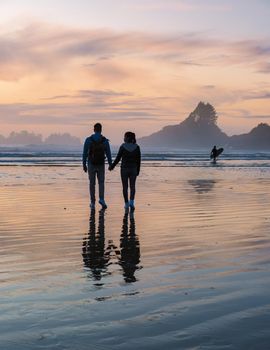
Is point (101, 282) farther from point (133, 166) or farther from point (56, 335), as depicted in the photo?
point (133, 166)

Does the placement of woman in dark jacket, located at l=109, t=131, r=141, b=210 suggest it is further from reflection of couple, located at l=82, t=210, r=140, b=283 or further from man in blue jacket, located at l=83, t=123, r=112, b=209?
reflection of couple, located at l=82, t=210, r=140, b=283

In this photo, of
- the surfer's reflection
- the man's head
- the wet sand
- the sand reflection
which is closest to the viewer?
the wet sand

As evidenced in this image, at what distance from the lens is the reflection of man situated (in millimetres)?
6659

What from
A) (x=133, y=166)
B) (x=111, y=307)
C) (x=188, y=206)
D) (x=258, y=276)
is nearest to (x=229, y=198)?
(x=188, y=206)

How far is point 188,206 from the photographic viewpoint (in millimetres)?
14766

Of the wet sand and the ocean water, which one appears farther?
the ocean water

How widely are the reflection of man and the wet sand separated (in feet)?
0.05

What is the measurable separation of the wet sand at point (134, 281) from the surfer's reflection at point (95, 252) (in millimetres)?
14

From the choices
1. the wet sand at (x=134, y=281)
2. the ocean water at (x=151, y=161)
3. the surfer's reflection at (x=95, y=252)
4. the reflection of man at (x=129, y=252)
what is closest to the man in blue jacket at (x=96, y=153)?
the wet sand at (x=134, y=281)

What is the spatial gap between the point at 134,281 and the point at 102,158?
29.2 ft

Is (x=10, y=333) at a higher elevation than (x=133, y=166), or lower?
lower

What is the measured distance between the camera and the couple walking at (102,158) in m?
14.3

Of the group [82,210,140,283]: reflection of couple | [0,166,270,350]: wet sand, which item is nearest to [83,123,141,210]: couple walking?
[0,166,270,350]: wet sand

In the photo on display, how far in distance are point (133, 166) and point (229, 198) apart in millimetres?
4237
